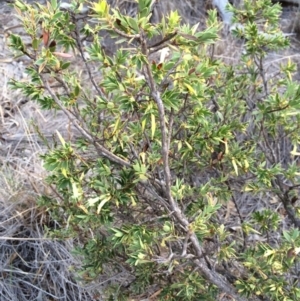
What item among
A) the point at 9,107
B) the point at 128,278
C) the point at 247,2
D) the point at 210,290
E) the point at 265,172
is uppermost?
the point at 247,2

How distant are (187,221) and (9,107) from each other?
2.25 metres

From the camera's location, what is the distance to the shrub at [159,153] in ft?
4.48

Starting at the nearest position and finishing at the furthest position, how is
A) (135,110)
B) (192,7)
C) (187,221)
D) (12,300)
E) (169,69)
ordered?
(169,69), (135,110), (187,221), (12,300), (192,7)

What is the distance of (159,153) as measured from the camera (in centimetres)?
165

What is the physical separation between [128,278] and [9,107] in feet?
5.94

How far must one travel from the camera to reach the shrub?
1.37 meters

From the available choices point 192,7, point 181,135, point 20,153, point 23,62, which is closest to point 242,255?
point 181,135

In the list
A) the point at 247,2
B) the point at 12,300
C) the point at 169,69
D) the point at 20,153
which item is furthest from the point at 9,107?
the point at 169,69

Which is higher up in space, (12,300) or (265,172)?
(265,172)

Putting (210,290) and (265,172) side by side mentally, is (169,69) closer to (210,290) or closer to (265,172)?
→ (265,172)

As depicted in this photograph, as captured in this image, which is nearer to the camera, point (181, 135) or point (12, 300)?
point (181, 135)

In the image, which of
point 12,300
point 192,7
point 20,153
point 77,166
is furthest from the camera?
point 192,7

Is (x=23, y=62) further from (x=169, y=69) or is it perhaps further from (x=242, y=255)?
(x=169, y=69)

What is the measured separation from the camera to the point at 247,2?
2.01 metres
